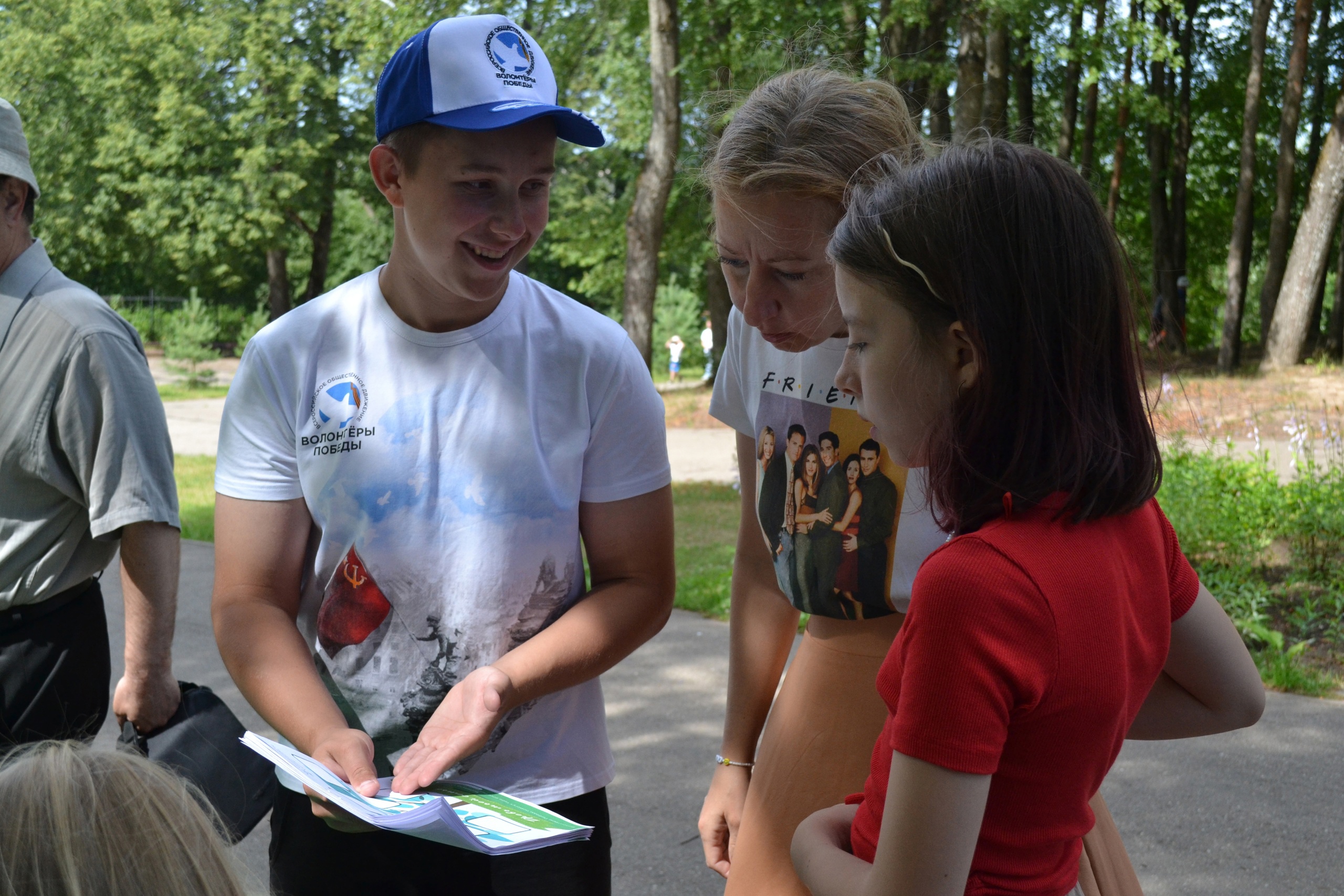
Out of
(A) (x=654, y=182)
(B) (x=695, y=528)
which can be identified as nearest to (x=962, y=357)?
(B) (x=695, y=528)

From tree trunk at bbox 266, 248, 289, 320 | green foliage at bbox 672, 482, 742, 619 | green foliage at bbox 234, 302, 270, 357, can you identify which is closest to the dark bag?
green foliage at bbox 672, 482, 742, 619

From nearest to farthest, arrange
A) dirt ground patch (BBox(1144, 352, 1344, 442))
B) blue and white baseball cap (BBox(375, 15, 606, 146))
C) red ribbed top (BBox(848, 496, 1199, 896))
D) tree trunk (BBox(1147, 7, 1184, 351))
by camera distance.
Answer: red ribbed top (BBox(848, 496, 1199, 896)) < blue and white baseball cap (BBox(375, 15, 606, 146)) < dirt ground patch (BBox(1144, 352, 1344, 442)) < tree trunk (BBox(1147, 7, 1184, 351))

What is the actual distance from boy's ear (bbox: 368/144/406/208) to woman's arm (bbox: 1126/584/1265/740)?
1.38m

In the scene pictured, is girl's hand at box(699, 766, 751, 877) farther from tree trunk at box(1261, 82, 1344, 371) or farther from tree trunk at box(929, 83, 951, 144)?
tree trunk at box(1261, 82, 1344, 371)

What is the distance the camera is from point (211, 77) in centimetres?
3284

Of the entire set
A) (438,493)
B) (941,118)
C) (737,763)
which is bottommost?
(737,763)

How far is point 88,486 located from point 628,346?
4.70 feet

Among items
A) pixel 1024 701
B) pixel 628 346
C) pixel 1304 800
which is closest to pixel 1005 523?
pixel 1024 701

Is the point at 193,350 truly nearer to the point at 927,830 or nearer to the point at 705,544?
the point at 705,544

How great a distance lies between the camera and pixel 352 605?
1908mm

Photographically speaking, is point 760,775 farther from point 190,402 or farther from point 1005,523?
point 190,402

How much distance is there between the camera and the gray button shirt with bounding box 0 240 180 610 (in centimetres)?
267

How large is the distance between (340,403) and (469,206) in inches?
14.9

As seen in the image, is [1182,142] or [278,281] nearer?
[1182,142]
